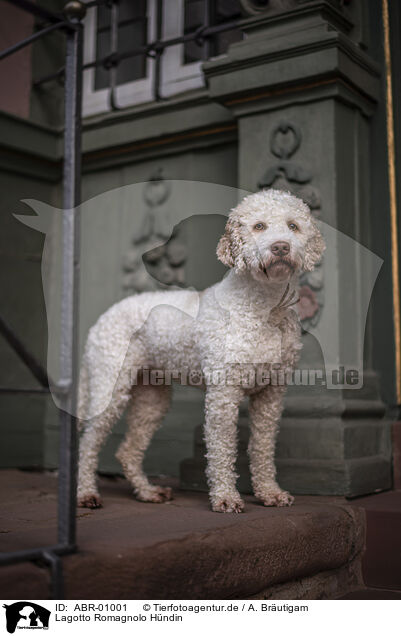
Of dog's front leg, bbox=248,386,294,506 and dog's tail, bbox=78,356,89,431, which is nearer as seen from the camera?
dog's front leg, bbox=248,386,294,506

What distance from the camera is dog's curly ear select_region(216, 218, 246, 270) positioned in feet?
9.75

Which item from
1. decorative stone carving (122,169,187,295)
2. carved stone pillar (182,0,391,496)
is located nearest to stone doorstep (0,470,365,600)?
carved stone pillar (182,0,391,496)

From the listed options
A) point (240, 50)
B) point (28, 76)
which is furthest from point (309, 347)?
point (28, 76)

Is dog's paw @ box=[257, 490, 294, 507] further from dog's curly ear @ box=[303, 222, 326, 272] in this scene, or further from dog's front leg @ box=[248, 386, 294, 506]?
dog's curly ear @ box=[303, 222, 326, 272]

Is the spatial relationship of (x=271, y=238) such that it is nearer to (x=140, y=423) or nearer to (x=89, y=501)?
(x=140, y=423)

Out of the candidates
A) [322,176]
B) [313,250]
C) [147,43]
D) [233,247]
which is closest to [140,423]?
[233,247]

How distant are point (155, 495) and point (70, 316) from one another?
166cm

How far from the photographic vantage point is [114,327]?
351 cm

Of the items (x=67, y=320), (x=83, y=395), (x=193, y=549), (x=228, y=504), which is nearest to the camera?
(x=67, y=320)

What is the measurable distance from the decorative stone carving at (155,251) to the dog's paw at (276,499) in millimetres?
1906

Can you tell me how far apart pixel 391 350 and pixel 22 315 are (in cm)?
283

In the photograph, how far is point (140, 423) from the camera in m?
3.67

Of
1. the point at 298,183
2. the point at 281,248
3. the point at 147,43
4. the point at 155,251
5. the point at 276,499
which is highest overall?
the point at 147,43
